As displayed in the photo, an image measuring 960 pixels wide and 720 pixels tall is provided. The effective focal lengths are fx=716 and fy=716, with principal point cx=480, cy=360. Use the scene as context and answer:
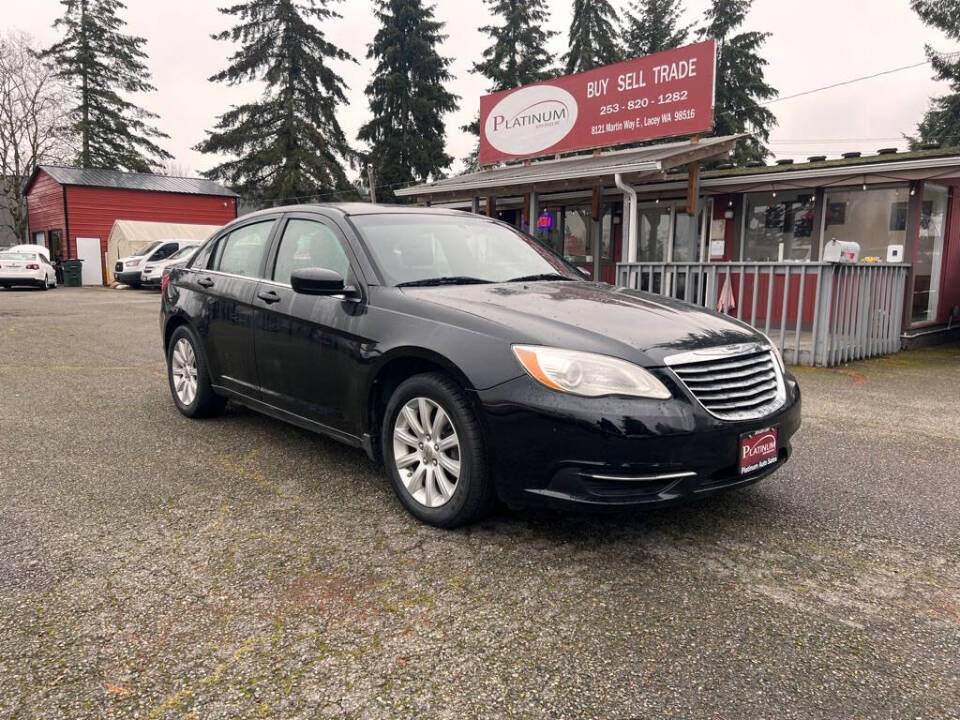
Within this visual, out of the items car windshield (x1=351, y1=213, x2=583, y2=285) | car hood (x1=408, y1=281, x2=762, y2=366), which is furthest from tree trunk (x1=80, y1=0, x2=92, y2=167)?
car hood (x1=408, y1=281, x2=762, y2=366)

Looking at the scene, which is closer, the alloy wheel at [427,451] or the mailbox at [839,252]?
the alloy wheel at [427,451]

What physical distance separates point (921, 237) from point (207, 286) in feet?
36.1

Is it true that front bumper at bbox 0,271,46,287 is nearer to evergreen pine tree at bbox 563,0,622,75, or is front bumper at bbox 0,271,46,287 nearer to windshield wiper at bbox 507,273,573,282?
evergreen pine tree at bbox 563,0,622,75

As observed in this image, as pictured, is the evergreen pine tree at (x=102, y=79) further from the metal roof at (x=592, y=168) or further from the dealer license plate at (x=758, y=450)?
the dealer license plate at (x=758, y=450)

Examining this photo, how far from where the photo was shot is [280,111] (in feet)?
104

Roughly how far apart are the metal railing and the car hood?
429 cm

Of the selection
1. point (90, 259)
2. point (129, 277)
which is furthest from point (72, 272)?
point (129, 277)

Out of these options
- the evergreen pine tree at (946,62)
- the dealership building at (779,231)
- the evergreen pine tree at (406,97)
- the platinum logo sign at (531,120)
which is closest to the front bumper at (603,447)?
the dealership building at (779,231)

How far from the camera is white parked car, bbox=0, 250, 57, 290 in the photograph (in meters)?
23.2

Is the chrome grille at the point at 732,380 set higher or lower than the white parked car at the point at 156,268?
lower

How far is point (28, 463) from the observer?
4281mm

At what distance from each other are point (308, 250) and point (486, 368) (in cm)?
175

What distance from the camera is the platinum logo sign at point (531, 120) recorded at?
600 inches

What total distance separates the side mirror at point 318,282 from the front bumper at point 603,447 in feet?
3.75
